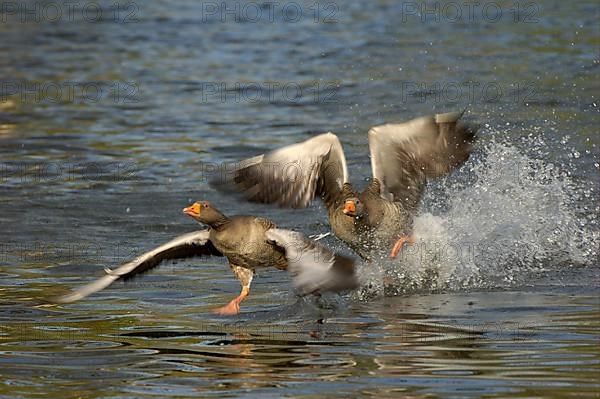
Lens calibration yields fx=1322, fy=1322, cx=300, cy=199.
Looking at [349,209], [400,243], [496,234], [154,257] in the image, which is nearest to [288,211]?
[496,234]

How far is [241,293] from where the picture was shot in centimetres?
1034

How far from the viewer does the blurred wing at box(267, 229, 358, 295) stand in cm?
932

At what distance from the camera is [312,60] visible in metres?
23.5

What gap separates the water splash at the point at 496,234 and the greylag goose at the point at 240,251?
0.98 metres

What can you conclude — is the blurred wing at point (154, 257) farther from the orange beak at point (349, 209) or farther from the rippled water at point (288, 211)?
the orange beak at point (349, 209)

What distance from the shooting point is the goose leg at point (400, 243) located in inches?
454

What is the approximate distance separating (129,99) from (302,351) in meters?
13.2

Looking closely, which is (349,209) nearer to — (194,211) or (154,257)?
(194,211)

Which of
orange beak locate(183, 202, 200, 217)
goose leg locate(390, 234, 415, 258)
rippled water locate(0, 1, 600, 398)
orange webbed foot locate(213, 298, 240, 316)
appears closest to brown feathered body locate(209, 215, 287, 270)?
orange beak locate(183, 202, 200, 217)

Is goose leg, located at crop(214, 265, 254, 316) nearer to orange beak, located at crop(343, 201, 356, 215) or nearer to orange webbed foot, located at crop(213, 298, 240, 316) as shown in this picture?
orange webbed foot, located at crop(213, 298, 240, 316)

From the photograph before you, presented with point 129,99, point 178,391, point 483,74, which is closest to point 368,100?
point 483,74

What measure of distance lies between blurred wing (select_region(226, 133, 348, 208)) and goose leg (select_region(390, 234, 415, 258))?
70 centimetres

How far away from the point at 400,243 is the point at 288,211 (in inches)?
119

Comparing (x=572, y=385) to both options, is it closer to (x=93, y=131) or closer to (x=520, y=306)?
(x=520, y=306)
